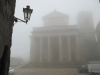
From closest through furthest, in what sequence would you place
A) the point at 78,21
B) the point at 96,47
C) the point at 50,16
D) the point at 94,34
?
the point at 96,47 → the point at 50,16 → the point at 94,34 → the point at 78,21

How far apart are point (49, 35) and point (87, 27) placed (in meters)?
20.8

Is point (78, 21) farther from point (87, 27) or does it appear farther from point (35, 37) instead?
point (35, 37)

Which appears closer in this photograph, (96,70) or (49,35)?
(96,70)

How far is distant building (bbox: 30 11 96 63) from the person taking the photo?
30844 millimetres

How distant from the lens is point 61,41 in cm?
3133

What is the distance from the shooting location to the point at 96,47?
3812 cm

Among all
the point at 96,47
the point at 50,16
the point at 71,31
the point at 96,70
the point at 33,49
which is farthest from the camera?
the point at 50,16

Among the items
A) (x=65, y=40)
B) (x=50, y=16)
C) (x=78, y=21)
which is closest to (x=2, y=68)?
(x=65, y=40)

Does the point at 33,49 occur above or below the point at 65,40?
below

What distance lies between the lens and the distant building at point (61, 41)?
101ft

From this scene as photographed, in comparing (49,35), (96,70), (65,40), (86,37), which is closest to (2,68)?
(96,70)

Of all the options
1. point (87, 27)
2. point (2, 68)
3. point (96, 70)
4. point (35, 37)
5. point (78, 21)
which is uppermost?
point (78, 21)

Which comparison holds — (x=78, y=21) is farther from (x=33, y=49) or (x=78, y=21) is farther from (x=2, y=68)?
(x=2, y=68)

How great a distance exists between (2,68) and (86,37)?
42687mm
